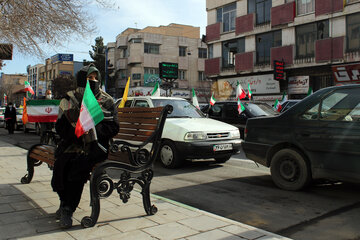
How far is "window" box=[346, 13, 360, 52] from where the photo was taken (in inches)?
804

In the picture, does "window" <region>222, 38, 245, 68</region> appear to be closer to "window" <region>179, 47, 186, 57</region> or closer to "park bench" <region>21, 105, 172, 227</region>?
"window" <region>179, 47, 186, 57</region>

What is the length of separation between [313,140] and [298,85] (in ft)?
64.7

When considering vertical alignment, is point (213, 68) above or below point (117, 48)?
below

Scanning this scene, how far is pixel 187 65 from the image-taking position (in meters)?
50.7

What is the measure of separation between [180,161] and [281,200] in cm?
276

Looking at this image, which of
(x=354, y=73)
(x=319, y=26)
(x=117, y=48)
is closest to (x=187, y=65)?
(x=117, y=48)

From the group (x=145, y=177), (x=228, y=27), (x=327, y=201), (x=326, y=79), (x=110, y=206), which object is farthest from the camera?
(x=228, y=27)

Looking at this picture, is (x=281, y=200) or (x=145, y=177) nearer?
(x=145, y=177)

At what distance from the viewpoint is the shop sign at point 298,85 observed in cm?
2297

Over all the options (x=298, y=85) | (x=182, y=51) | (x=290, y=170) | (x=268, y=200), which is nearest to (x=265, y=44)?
(x=298, y=85)

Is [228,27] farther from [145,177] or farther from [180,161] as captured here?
[145,177]

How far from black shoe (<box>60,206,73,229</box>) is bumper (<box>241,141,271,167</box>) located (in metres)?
3.47

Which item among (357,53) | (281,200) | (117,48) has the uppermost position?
(117,48)

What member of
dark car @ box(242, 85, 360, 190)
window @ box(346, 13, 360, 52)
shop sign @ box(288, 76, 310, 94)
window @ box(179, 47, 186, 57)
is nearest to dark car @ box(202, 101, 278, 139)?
dark car @ box(242, 85, 360, 190)
